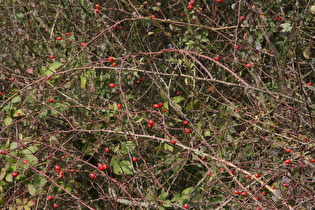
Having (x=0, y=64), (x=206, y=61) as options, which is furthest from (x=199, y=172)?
(x=0, y=64)

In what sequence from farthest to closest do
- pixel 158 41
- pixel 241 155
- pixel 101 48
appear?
pixel 158 41
pixel 101 48
pixel 241 155

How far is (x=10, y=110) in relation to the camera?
110 inches

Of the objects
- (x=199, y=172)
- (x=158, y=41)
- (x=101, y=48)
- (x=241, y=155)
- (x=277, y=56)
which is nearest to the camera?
(x=277, y=56)

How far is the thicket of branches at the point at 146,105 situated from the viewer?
8.43 feet

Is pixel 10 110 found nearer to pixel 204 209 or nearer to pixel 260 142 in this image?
pixel 204 209

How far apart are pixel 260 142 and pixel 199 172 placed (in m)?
0.48

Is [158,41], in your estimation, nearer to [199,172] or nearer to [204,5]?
[204,5]

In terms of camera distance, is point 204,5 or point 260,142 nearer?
point 260,142

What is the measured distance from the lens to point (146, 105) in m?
3.46

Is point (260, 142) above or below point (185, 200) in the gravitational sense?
above

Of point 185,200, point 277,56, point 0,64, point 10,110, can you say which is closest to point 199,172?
point 185,200

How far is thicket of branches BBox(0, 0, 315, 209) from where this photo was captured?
8.43 ft

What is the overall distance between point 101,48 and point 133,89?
0.40m

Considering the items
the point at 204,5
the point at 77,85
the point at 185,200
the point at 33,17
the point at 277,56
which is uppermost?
the point at 277,56
